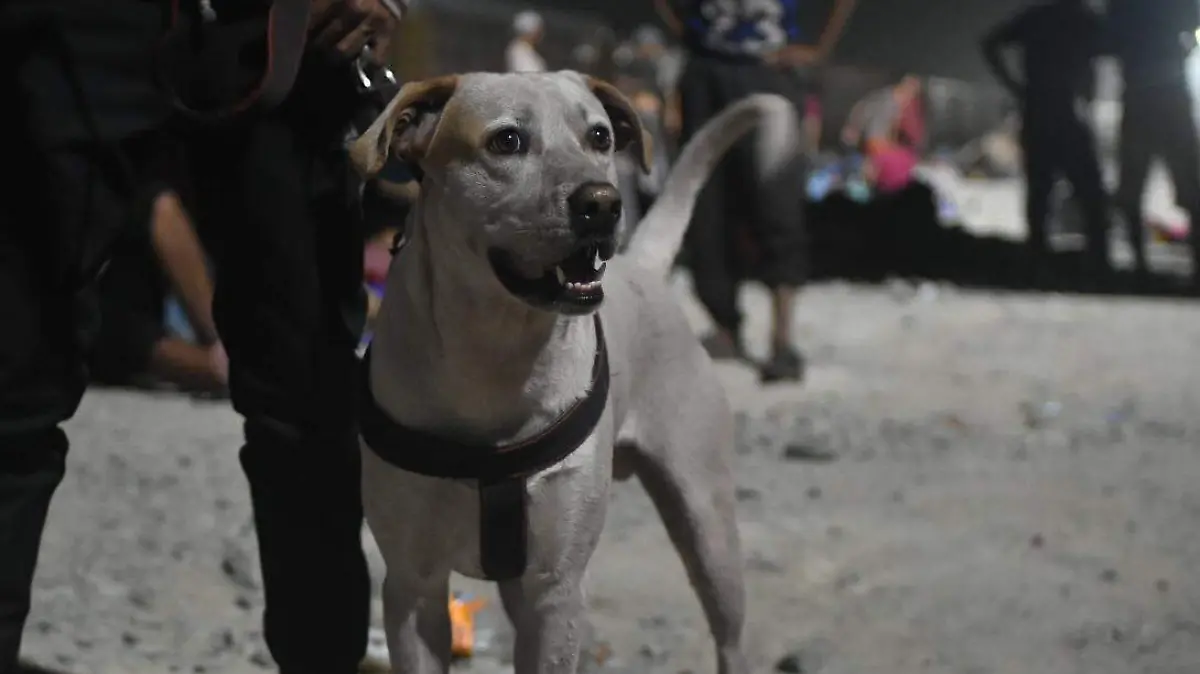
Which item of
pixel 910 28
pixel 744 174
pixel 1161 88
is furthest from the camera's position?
pixel 910 28

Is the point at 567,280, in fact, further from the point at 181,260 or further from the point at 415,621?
the point at 181,260

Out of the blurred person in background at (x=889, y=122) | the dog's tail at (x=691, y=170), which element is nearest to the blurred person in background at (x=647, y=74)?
the blurred person in background at (x=889, y=122)

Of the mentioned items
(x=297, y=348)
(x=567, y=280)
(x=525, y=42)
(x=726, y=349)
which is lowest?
(x=726, y=349)

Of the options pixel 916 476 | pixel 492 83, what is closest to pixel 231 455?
pixel 916 476

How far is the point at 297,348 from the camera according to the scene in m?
1.89

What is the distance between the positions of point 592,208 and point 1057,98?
706cm

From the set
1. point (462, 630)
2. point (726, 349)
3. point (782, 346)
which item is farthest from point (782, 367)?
point (462, 630)

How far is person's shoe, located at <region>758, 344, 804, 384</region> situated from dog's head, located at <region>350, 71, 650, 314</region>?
3632mm

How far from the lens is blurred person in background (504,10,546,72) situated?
7664mm

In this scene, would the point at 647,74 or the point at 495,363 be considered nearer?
the point at 495,363

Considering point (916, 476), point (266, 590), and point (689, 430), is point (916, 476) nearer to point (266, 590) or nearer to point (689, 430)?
point (689, 430)

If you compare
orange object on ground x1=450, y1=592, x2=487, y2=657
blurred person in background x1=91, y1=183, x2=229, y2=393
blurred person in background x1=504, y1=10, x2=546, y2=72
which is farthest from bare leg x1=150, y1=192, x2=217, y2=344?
blurred person in background x1=504, y1=10, x2=546, y2=72

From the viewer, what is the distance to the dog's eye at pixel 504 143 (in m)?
1.74

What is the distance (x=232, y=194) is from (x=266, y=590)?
0.59m
